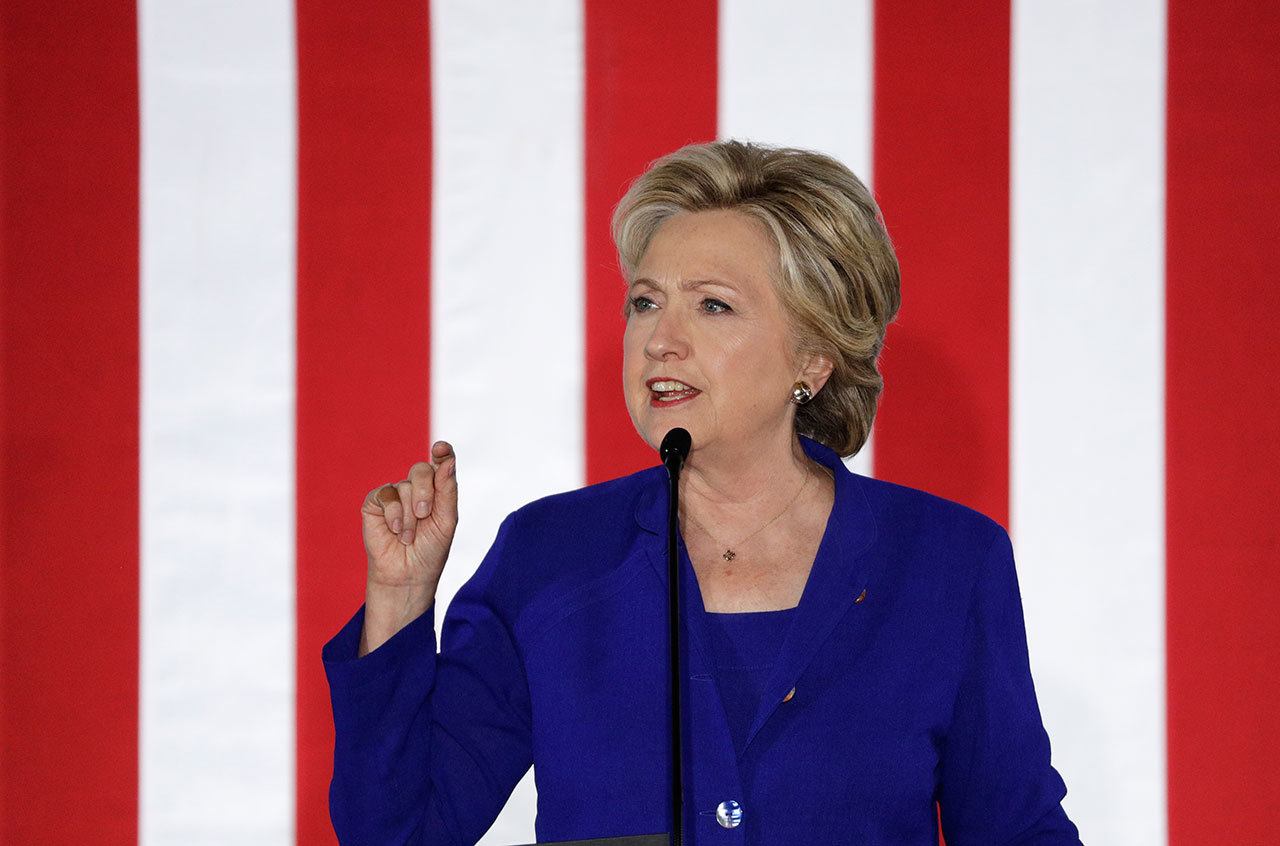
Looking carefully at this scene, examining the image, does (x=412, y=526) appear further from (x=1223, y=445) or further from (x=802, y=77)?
(x=1223, y=445)

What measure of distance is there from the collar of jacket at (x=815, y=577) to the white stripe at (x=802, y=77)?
1.63 feet

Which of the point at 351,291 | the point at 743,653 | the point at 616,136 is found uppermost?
the point at 616,136

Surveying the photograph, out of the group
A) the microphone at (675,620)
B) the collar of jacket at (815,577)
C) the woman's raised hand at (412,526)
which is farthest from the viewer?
the collar of jacket at (815,577)

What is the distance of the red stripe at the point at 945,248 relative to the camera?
72.0 inches

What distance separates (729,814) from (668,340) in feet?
1.45

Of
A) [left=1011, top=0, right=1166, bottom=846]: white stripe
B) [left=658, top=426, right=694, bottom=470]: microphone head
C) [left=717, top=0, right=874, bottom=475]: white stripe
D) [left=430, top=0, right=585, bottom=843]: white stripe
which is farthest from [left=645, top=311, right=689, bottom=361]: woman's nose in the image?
[left=1011, top=0, right=1166, bottom=846]: white stripe

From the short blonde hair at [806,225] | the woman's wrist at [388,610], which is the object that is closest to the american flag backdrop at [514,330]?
the short blonde hair at [806,225]

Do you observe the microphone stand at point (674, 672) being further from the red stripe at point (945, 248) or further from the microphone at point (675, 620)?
the red stripe at point (945, 248)

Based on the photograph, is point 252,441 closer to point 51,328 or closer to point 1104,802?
point 51,328

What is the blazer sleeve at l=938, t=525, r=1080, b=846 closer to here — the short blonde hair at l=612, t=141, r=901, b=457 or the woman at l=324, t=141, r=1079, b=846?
the woman at l=324, t=141, r=1079, b=846

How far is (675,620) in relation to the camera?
3.14 feet

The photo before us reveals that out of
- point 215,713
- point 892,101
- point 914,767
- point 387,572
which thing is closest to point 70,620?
point 215,713

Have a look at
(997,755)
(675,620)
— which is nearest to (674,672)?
(675,620)

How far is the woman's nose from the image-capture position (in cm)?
128
